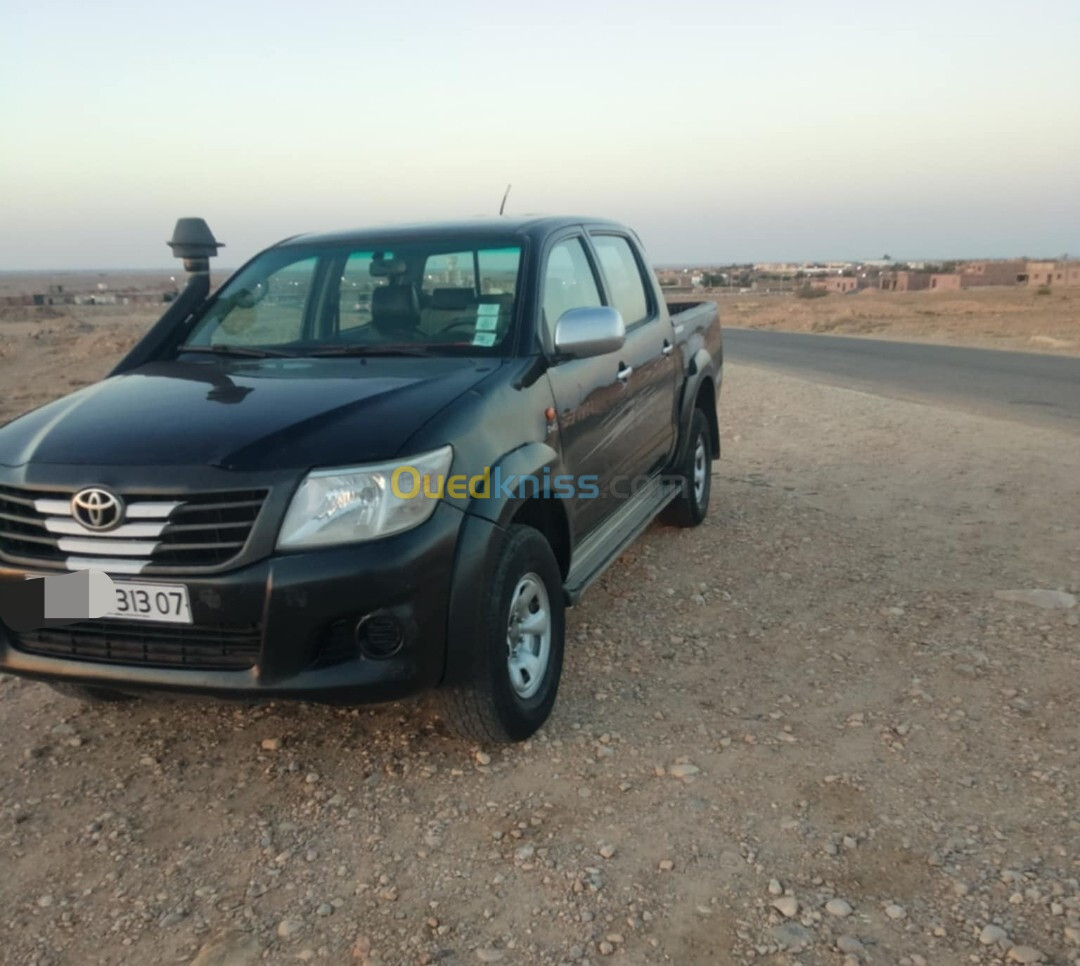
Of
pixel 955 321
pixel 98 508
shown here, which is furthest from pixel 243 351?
pixel 955 321

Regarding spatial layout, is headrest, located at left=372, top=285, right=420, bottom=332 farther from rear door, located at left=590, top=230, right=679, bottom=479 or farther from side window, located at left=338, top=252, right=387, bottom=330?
rear door, located at left=590, top=230, right=679, bottom=479

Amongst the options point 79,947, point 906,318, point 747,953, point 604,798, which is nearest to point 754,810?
point 604,798

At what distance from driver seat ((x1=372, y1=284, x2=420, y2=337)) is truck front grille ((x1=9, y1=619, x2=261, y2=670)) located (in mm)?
1558

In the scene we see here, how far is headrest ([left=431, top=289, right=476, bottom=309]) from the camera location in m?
4.00

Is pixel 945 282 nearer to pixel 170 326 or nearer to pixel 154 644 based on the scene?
pixel 170 326

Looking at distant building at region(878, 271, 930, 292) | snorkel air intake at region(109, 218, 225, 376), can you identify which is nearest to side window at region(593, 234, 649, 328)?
snorkel air intake at region(109, 218, 225, 376)

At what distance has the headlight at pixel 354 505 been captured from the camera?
9.25 feet

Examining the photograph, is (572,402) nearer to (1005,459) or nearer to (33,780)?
(33,780)

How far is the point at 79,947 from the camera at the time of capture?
2506 millimetres

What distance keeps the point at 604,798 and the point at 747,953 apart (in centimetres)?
79

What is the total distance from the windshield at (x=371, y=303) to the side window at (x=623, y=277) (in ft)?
3.05

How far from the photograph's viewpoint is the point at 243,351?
4.09 meters

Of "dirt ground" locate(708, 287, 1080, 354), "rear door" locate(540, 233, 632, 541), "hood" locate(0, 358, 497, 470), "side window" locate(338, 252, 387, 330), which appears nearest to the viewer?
"hood" locate(0, 358, 497, 470)

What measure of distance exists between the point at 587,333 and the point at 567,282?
2.28 feet
